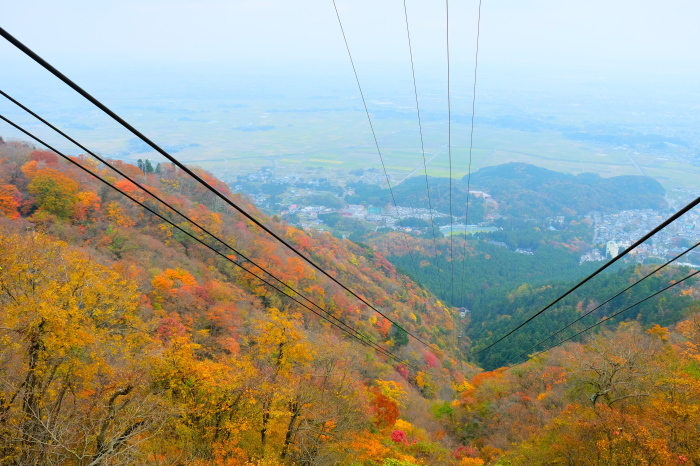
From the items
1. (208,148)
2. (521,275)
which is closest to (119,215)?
(521,275)

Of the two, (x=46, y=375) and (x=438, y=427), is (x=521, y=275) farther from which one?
(x=46, y=375)

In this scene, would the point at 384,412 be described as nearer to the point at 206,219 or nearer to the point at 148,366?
the point at 148,366

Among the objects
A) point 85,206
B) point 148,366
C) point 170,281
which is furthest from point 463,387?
point 85,206

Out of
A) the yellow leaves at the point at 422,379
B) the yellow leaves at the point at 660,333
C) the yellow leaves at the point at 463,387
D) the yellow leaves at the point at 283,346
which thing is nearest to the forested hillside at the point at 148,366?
the yellow leaves at the point at 283,346

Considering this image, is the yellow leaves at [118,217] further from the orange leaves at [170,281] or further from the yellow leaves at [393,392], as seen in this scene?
the yellow leaves at [393,392]

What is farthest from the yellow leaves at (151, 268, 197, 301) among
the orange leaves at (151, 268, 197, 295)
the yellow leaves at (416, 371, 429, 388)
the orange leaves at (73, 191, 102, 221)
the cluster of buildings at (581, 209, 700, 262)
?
the cluster of buildings at (581, 209, 700, 262)

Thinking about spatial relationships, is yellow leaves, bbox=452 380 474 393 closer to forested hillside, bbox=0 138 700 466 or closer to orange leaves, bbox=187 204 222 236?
forested hillside, bbox=0 138 700 466

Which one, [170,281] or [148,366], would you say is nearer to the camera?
[148,366]

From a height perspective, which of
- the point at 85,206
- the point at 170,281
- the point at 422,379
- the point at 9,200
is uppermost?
the point at 9,200
